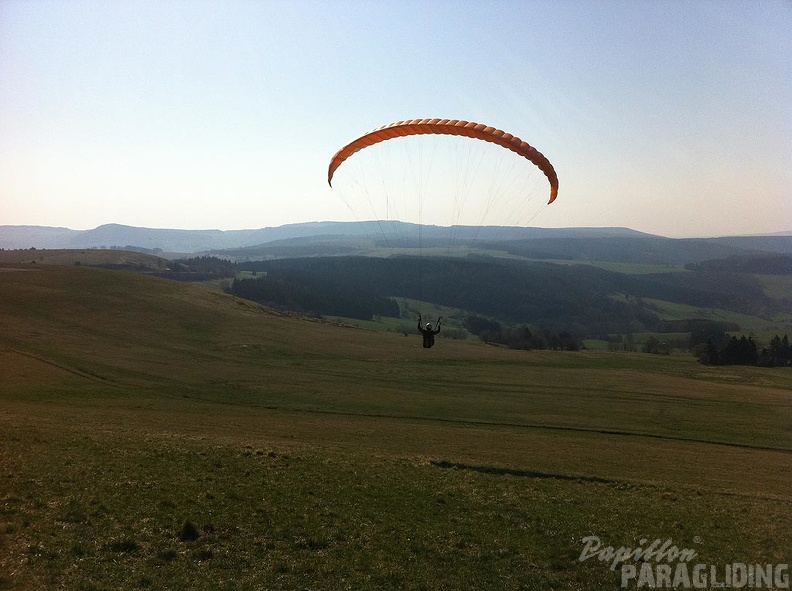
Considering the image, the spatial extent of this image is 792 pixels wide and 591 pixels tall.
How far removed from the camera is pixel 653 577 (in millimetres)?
12062

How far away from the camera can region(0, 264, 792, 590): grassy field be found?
1139 centimetres

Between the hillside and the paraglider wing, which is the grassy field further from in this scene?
the hillside

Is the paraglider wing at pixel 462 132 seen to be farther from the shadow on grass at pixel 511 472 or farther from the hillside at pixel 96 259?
the hillside at pixel 96 259

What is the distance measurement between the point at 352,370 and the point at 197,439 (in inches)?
1308

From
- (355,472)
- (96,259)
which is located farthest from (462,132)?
(96,259)

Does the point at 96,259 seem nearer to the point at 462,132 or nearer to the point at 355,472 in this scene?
the point at 462,132

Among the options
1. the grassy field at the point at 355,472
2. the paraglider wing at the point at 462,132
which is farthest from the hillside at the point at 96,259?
the paraglider wing at the point at 462,132

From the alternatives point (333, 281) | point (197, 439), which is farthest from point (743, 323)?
point (197, 439)

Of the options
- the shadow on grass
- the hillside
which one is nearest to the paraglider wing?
the shadow on grass

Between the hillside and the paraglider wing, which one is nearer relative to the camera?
the paraglider wing

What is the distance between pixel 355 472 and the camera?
1827 centimetres

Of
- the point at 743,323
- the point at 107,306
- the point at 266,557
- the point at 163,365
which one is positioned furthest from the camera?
the point at 743,323

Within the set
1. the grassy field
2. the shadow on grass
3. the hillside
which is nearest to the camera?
the grassy field

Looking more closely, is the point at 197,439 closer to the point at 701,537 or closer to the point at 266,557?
the point at 266,557
